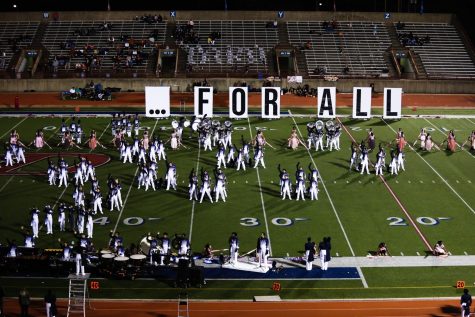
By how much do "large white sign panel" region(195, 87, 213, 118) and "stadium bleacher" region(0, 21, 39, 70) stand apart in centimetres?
1943

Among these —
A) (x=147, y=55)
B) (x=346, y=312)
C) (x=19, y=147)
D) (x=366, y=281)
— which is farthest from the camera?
(x=147, y=55)

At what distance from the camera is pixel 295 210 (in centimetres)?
2739

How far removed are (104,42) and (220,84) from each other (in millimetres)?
10001

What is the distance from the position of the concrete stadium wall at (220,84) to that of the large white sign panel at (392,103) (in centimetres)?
1038

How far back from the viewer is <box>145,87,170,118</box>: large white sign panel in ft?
129

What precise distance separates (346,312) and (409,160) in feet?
49.0

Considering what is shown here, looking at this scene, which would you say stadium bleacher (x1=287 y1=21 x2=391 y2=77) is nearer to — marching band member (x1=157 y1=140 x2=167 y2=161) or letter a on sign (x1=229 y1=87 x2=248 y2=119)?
letter a on sign (x1=229 y1=87 x2=248 y2=119)

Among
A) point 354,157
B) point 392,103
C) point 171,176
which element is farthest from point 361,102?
point 171,176

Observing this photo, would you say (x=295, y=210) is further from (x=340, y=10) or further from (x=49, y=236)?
(x=340, y=10)

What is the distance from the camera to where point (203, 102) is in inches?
1547

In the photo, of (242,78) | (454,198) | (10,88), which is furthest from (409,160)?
(10,88)

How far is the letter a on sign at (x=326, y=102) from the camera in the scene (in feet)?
131

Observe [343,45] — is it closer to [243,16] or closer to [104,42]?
[243,16]

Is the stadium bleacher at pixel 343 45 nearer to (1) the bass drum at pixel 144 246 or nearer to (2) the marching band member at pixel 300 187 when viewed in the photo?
(2) the marching band member at pixel 300 187
